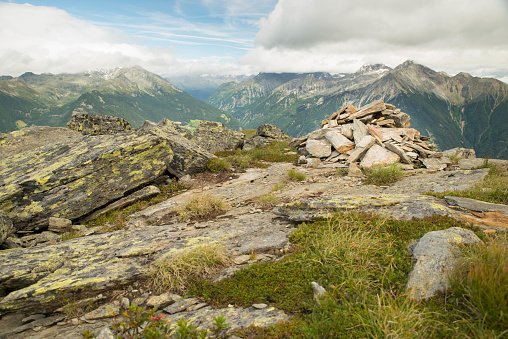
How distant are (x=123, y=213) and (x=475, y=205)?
14296 mm

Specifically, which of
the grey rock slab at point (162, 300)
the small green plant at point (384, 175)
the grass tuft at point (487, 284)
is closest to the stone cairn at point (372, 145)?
the small green plant at point (384, 175)

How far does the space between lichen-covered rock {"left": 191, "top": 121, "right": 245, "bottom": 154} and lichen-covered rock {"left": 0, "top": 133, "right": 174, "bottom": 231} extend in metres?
16.5

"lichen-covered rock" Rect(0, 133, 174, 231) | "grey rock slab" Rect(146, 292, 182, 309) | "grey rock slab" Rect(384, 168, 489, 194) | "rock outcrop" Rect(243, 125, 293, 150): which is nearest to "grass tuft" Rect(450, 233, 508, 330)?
"grey rock slab" Rect(146, 292, 182, 309)

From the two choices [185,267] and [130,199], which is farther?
[130,199]

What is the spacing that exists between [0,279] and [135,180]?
7.87 meters

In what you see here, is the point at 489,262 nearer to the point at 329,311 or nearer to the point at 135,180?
the point at 329,311

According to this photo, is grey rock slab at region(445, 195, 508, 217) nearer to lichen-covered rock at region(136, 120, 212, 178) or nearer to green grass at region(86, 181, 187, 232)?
green grass at region(86, 181, 187, 232)

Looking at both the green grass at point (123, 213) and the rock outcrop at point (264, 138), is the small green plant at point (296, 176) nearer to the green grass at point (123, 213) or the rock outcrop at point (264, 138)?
the green grass at point (123, 213)

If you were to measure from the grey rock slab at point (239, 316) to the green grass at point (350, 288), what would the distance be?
190 millimetres

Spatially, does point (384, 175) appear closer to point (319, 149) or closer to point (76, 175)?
point (319, 149)

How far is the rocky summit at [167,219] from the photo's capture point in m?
5.28

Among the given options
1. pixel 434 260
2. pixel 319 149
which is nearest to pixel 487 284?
pixel 434 260

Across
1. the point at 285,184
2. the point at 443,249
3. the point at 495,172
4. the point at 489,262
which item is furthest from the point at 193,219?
the point at 495,172

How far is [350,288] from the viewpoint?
4.86 meters
